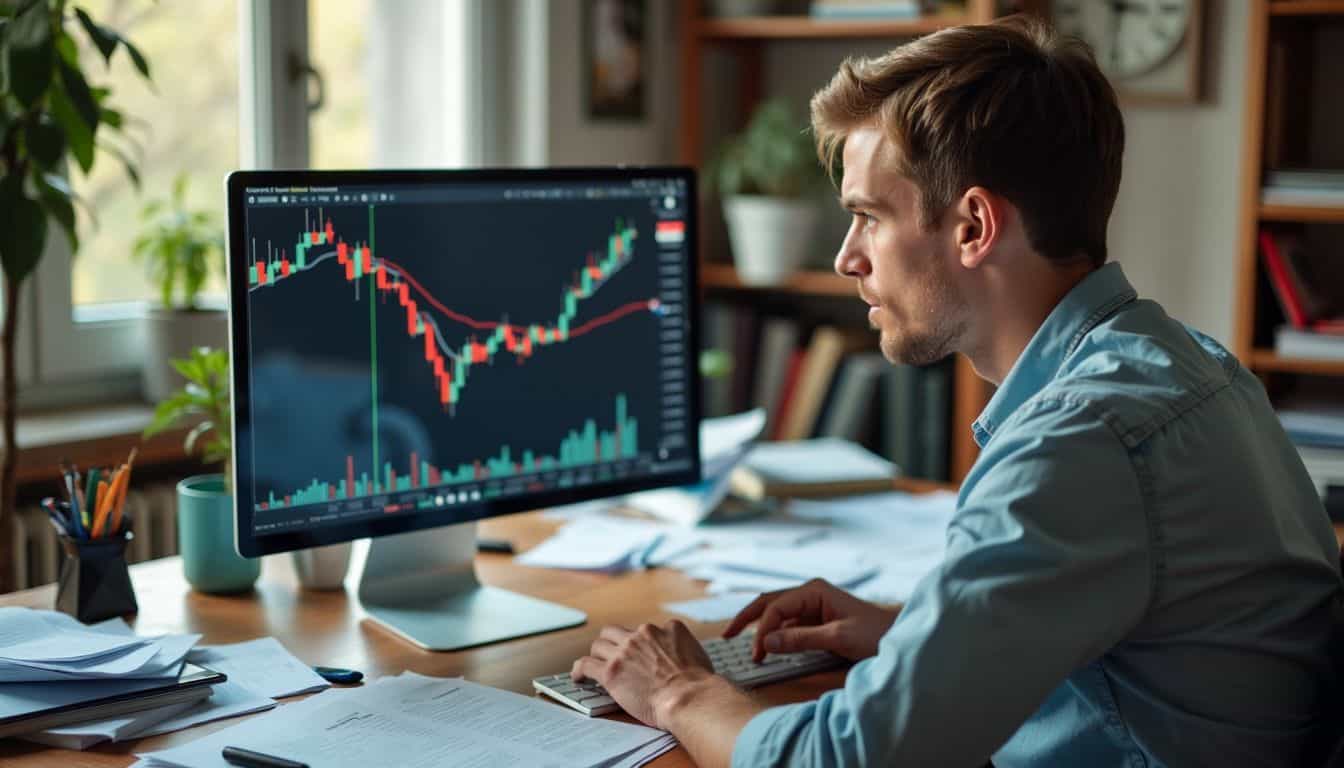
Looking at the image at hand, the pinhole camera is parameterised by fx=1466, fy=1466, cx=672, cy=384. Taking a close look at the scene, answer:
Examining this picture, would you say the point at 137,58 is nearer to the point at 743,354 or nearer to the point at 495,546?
the point at 495,546

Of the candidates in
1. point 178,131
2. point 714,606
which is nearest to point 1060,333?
point 714,606

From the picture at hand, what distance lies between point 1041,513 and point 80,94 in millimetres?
1306

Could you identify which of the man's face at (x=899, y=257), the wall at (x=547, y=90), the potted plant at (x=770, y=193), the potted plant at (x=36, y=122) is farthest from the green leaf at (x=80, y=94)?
the potted plant at (x=770, y=193)

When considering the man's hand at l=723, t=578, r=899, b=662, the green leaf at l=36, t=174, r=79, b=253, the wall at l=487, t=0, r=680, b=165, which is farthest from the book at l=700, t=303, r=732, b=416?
the man's hand at l=723, t=578, r=899, b=662

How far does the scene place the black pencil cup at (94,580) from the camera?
1.51 m

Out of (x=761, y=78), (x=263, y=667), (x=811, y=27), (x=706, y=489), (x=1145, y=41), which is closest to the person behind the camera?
(x=263, y=667)

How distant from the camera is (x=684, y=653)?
136 cm

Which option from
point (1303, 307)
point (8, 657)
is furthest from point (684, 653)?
point (1303, 307)

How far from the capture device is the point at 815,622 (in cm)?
151

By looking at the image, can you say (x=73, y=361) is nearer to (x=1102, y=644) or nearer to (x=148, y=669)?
(x=148, y=669)

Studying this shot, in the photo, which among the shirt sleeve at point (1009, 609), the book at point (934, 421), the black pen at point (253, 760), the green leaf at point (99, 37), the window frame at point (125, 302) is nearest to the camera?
the shirt sleeve at point (1009, 609)

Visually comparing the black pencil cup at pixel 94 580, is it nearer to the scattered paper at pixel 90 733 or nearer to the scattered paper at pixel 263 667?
the scattered paper at pixel 263 667

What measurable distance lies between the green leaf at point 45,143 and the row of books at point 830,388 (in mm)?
1687

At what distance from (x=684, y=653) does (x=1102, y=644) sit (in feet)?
1.44
